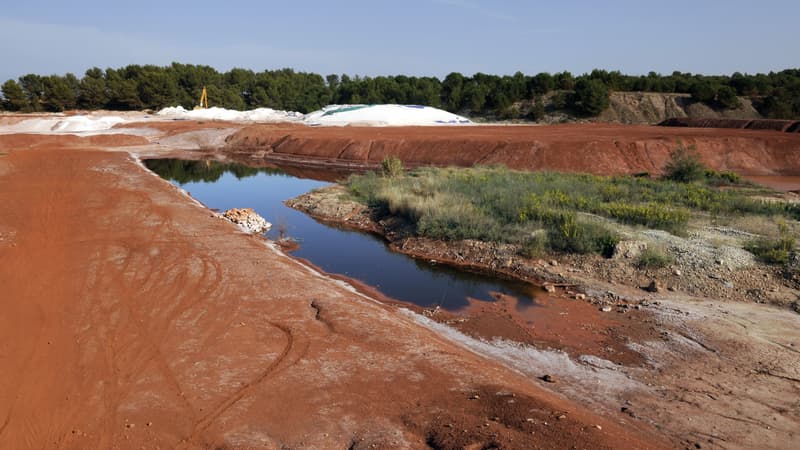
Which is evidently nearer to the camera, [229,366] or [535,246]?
[229,366]

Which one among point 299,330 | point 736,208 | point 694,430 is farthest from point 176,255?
point 736,208

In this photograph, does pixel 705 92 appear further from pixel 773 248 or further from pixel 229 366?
pixel 229 366

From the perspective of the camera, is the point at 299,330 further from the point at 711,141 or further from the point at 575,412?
the point at 711,141

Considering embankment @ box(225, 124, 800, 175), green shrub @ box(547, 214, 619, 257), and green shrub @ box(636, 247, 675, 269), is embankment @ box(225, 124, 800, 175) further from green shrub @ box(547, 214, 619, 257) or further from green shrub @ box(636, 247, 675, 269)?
green shrub @ box(636, 247, 675, 269)

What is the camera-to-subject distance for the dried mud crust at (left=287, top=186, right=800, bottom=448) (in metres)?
6.54

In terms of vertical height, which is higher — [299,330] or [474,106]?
[474,106]

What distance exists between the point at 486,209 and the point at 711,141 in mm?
23178

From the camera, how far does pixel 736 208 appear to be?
52.8 feet

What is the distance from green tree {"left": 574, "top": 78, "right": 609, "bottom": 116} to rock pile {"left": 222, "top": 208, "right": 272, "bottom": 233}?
160 feet

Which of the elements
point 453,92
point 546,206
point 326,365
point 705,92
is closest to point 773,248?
point 546,206

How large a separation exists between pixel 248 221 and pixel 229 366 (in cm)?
1017

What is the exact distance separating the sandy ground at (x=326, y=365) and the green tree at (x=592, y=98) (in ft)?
165

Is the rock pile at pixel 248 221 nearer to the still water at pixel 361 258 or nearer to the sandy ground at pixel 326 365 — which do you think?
the still water at pixel 361 258

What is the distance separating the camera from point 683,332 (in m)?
9.10
